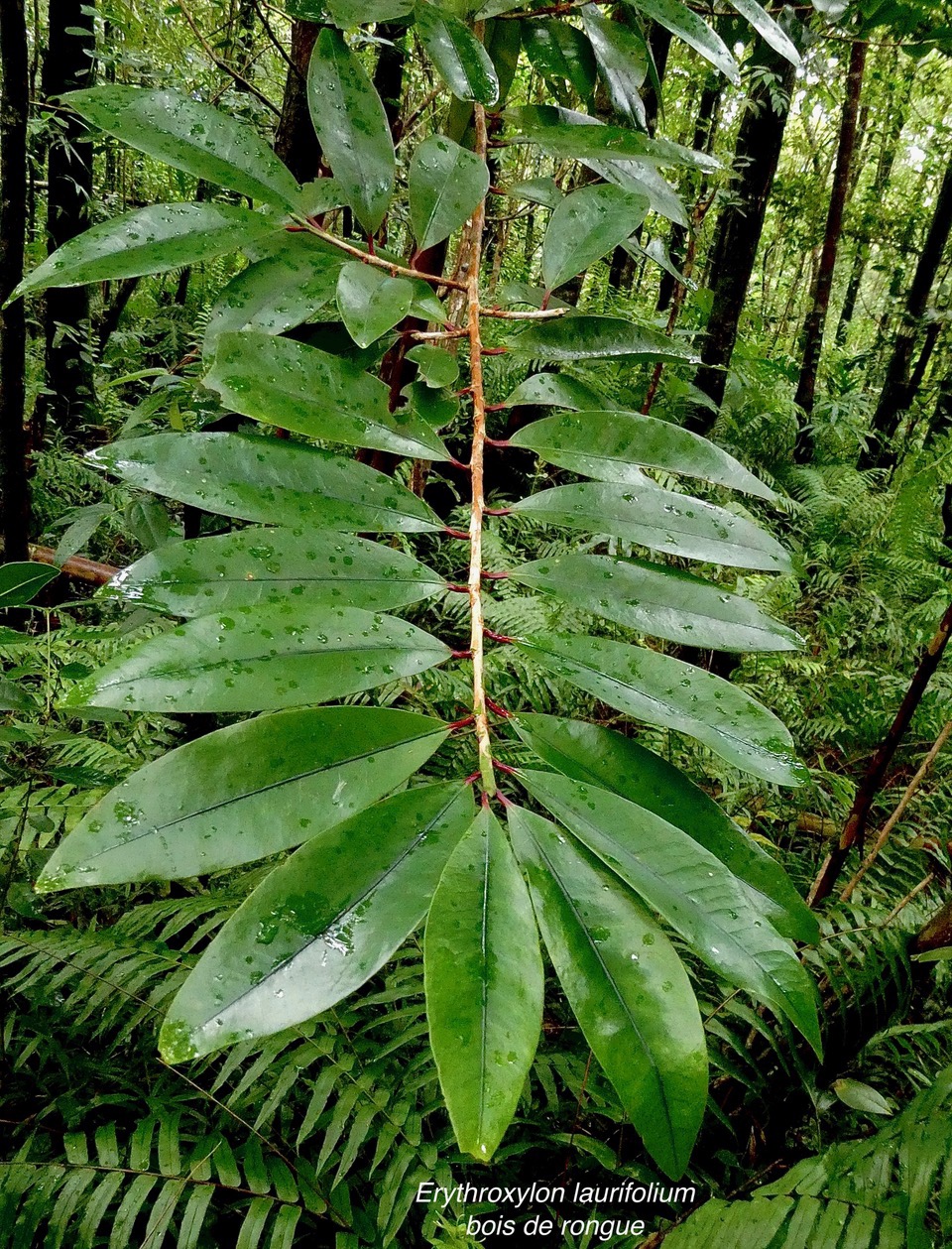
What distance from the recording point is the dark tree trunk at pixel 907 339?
443 cm

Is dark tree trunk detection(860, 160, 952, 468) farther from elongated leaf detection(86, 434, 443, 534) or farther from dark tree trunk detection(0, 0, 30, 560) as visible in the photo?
elongated leaf detection(86, 434, 443, 534)

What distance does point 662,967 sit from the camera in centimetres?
33

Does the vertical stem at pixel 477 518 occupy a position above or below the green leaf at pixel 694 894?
above

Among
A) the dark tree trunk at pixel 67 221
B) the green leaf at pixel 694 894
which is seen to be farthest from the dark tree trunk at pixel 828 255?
the green leaf at pixel 694 894

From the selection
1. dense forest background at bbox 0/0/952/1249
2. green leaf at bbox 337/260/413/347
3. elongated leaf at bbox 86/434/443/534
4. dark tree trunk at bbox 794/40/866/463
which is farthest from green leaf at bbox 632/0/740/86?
dark tree trunk at bbox 794/40/866/463

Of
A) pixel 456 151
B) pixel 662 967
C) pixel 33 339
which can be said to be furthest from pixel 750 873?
pixel 33 339

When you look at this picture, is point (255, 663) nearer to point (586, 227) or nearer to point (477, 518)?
point (477, 518)

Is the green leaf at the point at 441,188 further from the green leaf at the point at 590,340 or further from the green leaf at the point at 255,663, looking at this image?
the green leaf at the point at 255,663

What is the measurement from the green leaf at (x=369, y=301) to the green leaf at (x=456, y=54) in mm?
184

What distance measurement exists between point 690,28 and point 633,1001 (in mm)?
809

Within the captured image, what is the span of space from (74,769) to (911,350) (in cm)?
571

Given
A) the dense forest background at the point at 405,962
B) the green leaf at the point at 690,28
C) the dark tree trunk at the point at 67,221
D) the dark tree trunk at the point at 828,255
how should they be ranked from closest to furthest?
the green leaf at the point at 690,28 < the dense forest background at the point at 405,962 < the dark tree trunk at the point at 67,221 < the dark tree trunk at the point at 828,255

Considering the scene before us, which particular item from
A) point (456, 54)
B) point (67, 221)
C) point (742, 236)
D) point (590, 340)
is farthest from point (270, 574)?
point (67, 221)

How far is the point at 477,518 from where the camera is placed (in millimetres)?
479
